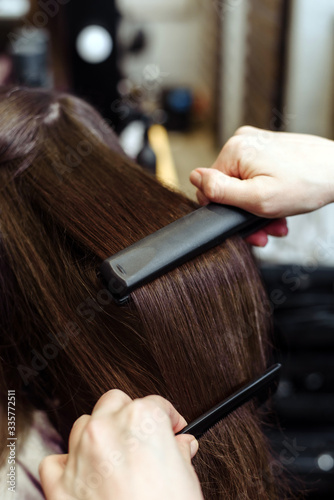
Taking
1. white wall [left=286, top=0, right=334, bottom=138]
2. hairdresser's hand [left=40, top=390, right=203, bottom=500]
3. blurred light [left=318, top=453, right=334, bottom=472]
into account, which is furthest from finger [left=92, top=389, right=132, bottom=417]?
white wall [left=286, top=0, right=334, bottom=138]

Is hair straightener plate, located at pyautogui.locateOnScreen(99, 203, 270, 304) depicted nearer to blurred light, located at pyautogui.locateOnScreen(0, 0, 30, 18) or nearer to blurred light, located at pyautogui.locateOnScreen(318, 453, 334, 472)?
blurred light, located at pyautogui.locateOnScreen(318, 453, 334, 472)

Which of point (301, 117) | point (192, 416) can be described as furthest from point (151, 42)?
point (192, 416)

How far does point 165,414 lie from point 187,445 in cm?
4

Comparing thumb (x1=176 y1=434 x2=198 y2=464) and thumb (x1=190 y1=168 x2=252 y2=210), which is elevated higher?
thumb (x1=190 y1=168 x2=252 y2=210)

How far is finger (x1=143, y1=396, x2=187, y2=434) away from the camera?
→ 484 millimetres

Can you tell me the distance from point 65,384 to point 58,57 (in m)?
1.86

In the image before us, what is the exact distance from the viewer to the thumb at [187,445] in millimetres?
476

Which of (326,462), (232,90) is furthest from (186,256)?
(232,90)

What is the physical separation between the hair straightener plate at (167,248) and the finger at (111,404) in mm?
98

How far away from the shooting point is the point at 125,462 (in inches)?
17.4

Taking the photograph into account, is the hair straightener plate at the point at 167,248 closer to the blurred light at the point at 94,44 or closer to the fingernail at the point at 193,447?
the fingernail at the point at 193,447

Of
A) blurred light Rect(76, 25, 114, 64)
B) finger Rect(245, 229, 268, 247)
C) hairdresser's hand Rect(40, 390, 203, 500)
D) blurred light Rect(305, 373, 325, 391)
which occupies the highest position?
blurred light Rect(76, 25, 114, 64)

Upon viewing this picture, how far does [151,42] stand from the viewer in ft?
10.9

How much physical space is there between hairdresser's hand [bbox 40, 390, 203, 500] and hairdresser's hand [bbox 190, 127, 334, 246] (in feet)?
0.94
